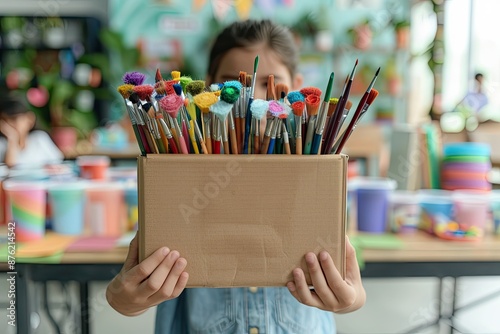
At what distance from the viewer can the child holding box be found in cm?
67

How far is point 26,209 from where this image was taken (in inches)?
48.1

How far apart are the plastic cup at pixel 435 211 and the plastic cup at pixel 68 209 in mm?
903

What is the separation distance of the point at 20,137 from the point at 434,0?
2505 millimetres

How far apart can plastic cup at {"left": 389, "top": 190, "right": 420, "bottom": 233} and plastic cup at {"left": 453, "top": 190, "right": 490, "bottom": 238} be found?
4.1 inches

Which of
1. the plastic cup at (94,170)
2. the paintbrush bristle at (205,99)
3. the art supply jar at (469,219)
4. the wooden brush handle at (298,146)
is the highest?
the paintbrush bristle at (205,99)

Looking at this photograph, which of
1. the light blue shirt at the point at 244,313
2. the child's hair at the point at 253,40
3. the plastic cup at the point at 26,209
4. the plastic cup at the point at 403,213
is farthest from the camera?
the plastic cup at the point at 403,213

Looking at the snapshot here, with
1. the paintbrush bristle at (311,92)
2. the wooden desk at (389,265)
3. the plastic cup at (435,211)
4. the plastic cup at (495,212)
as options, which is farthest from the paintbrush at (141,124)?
the plastic cup at (495,212)

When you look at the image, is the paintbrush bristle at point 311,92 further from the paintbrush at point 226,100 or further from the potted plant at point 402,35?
the potted plant at point 402,35

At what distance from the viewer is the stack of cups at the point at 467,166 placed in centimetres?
143

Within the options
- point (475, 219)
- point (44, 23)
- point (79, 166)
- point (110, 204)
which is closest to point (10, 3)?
point (44, 23)

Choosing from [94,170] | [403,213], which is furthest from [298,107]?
[94,170]

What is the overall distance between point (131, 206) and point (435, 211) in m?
0.81

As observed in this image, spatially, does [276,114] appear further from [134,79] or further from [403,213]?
[403,213]

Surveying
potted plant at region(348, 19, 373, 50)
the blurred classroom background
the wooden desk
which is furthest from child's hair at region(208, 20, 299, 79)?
potted plant at region(348, 19, 373, 50)
